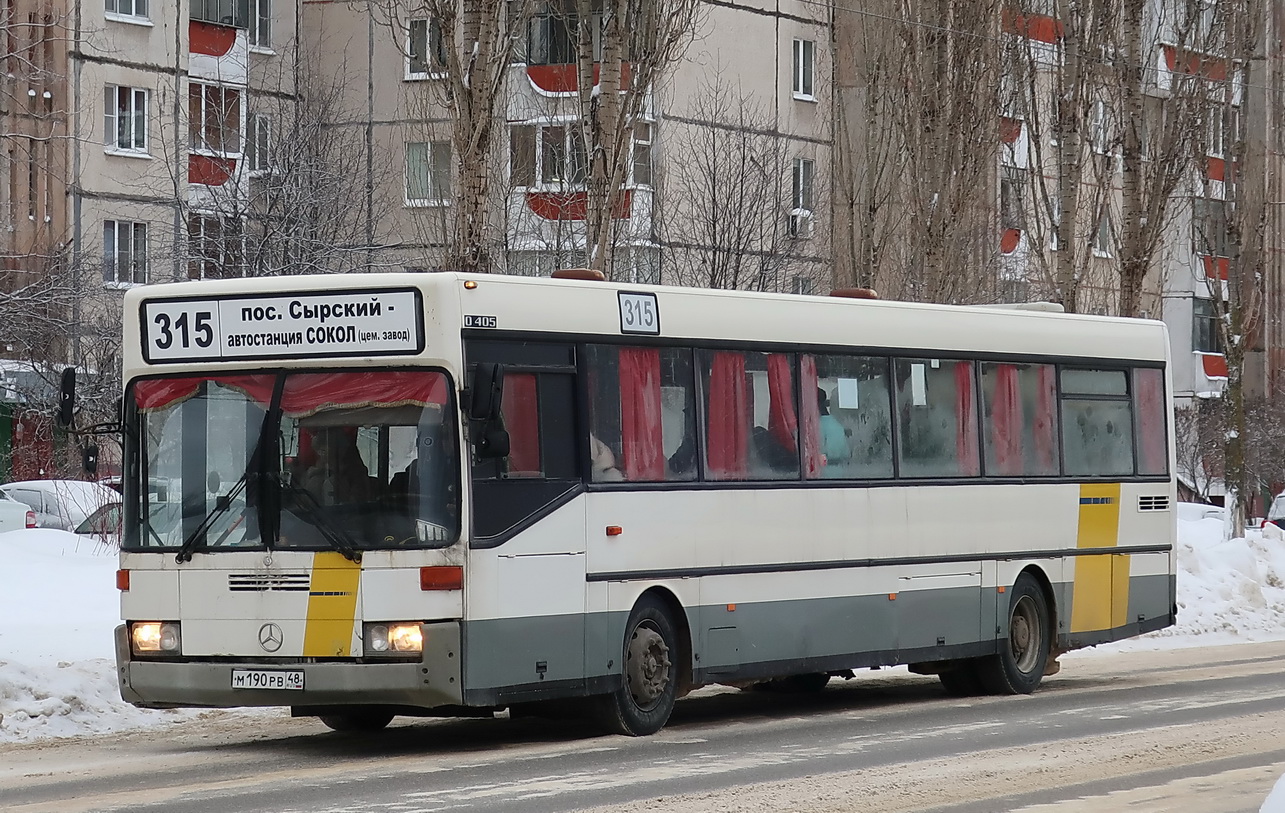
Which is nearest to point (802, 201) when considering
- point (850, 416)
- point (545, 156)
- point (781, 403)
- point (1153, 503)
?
point (545, 156)

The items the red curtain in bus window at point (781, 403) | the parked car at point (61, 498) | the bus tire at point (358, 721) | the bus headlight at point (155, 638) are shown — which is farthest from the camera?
the parked car at point (61, 498)

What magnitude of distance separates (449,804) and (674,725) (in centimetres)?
451

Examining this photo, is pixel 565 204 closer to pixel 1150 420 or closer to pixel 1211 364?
pixel 1150 420

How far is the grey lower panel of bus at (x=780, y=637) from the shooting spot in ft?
41.4

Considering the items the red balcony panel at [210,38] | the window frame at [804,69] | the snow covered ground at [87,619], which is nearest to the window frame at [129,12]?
the red balcony panel at [210,38]

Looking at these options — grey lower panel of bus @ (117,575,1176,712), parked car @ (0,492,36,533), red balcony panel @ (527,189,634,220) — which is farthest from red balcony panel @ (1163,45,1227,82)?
grey lower panel of bus @ (117,575,1176,712)

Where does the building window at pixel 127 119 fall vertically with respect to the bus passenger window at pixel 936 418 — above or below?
above

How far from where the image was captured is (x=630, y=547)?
13664 mm

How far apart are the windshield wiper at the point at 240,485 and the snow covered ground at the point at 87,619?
5.95ft

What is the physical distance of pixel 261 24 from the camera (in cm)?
4972

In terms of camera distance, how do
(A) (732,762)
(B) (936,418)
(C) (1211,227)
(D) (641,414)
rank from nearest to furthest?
(A) (732,762) < (D) (641,414) < (B) (936,418) < (C) (1211,227)

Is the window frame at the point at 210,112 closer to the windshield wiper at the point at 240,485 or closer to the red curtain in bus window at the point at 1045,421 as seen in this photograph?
the red curtain in bus window at the point at 1045,421

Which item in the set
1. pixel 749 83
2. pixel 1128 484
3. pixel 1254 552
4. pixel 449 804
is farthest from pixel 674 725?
pixel 749 83

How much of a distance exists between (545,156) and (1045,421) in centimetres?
2494
